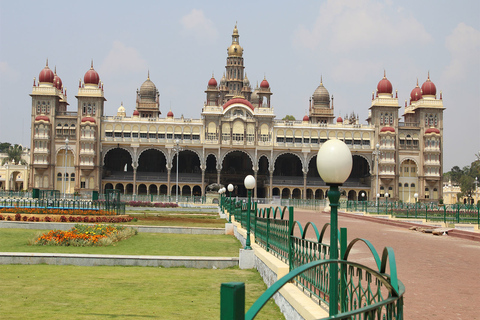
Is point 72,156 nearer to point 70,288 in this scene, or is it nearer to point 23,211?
point 23,211

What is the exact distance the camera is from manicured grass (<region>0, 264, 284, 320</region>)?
7.55 meters

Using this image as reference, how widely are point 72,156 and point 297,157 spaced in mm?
30660

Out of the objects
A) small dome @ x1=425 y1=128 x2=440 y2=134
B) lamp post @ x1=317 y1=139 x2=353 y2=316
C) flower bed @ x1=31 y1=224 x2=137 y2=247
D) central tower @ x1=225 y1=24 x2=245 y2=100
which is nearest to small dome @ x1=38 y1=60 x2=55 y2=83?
central tower @ x1=225 y1=24 x2=245 y2=100

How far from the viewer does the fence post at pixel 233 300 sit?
2.96 metres

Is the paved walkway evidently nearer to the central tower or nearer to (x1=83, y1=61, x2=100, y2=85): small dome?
(x1=83, y1=61, x2=100, y2=85): small dome

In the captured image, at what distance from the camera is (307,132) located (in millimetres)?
71125

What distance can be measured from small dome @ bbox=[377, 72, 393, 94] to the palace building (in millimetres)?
134

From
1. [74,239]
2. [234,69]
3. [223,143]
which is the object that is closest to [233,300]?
[74,239]

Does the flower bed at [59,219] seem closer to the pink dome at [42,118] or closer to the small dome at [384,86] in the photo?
the pink dome at [42,118]

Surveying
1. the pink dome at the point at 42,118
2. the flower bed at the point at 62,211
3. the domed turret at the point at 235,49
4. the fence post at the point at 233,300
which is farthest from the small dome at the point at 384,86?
the fence post at the point at 233,300

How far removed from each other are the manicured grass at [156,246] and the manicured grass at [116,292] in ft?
9.19

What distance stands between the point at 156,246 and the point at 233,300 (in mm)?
13487

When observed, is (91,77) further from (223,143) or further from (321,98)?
(321,98)

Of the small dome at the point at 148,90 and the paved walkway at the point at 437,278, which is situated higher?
the small dome at the point at 148,90
